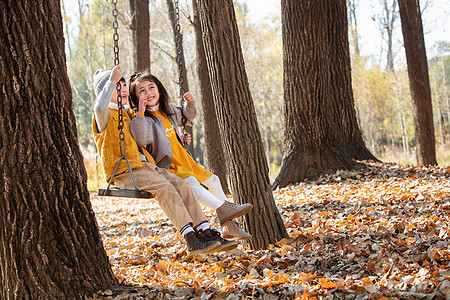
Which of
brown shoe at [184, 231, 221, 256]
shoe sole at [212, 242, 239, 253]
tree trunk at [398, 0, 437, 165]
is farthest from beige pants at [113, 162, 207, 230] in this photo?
tree trunk at [398, 0, 437, 165]

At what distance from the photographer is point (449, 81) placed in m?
51.9

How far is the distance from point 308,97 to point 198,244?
445 centimetres

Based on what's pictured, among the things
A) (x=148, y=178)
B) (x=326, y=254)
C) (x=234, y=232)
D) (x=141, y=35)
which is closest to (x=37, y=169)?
(x=148, y=178)

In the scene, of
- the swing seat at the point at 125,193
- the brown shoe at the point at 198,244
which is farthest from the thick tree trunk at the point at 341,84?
the swing seat at the point at 125,193

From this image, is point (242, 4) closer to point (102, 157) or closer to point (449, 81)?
point (102, 157)

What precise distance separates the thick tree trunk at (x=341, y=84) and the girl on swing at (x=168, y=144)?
4.05 metres

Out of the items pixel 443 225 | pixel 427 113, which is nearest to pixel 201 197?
pixel 443 225

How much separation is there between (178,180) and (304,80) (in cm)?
418

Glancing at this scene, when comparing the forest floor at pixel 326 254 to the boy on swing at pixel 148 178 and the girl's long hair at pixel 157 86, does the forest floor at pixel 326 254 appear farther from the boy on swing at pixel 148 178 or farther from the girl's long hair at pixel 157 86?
the girl's long hair at pixel 157 86

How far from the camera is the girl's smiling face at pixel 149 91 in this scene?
4258mm

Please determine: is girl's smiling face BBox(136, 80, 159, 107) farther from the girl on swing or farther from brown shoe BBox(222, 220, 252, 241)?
brown shoe BBox(222, 220, 252, 241)

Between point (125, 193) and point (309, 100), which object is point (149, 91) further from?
point (309, 100)

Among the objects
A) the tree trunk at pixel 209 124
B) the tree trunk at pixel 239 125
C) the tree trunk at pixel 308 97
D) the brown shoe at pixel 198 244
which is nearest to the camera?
the brown shoe at pixel 198 244

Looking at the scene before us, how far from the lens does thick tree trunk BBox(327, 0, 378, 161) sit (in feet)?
25.6
